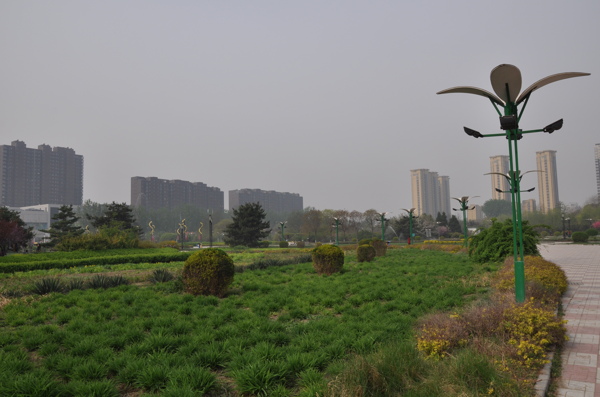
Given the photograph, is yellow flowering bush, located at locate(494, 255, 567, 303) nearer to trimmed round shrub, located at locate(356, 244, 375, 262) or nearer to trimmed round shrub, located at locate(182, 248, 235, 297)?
trimmed round shrub, located at locate(182, 248, 235, 297)

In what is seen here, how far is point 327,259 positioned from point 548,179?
115m

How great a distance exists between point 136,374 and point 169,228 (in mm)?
97578

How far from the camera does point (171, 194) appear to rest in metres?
118

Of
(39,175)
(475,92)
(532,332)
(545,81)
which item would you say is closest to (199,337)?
(532,332)

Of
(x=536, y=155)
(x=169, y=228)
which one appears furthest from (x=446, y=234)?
(x=169, y=228)

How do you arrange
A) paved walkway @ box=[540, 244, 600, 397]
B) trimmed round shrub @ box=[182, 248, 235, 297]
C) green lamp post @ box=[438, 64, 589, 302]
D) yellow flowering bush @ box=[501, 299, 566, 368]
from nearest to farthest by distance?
paved walkway @ box=[540, 244, 600, 397]
yellow flowering bush @ box=[501, 299, 566, 368]
green lamp post @ box=[438, 64, 589, 302]
trimmed round shrub @ box=[182, 248, 235, 297]

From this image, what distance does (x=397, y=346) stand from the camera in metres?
4.67

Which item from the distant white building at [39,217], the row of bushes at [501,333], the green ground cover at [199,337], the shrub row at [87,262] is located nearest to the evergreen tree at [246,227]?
the shrub row at [87,262]

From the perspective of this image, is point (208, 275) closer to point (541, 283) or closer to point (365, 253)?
point (541, 283)

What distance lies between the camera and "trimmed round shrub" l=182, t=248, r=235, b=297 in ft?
31.1

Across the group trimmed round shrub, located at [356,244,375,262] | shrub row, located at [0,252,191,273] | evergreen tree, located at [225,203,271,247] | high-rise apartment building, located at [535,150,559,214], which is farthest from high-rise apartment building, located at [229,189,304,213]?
trimmed round shrub, located at [356,244,375,262]

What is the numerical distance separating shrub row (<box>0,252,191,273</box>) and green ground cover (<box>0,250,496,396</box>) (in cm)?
979

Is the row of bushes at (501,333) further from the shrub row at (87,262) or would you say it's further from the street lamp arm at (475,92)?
the shrub row at (87,262)

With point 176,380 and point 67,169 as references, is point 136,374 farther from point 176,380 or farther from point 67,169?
point 67,169
